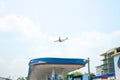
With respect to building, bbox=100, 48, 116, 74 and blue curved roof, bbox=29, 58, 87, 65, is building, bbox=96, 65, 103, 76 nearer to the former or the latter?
building, bbox=100, 48, 116, 74

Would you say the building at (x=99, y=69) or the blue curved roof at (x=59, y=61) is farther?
the building at (x=99, y=69)

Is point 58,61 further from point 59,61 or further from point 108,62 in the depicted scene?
point 108,62

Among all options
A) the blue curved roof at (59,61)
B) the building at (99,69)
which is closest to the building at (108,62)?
the building at (99,69)

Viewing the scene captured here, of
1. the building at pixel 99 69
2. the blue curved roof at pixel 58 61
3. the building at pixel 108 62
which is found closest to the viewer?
the blue curved roof at pixel 58 61

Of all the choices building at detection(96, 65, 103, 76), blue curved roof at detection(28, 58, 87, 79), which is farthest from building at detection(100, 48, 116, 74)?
blue curved roof at detection(28, 58, 87, 79)

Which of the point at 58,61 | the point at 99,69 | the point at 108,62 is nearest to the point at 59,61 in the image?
the point at 58,61

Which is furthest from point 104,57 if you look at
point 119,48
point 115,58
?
point 115,58

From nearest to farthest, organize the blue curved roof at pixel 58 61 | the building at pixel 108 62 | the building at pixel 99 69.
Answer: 1. the blue curved roof at pixel 58 61
2. the building at pixel 108 62
3. the building at pixel 99 69

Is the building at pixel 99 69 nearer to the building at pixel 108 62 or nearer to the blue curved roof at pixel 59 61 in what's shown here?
the building at pixel 108 62

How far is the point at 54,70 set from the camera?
3206 centimetres

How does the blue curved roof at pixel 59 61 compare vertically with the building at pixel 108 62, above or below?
below

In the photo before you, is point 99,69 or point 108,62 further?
point 99,69

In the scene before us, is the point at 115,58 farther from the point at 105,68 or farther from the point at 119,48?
the point at 105,68

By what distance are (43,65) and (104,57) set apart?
2469 inches
